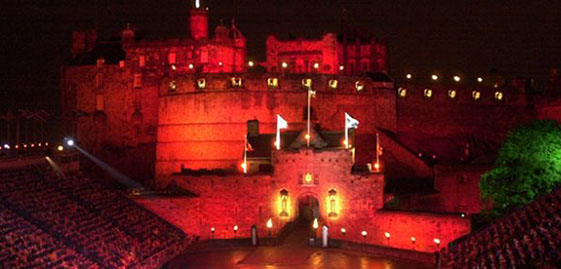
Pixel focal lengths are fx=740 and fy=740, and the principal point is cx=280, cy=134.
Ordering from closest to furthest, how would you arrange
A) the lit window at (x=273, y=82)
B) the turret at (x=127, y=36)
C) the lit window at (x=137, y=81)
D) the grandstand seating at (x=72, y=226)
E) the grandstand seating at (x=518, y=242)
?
1. the grandstand seating at (x=518, y=242)
2. the grandstand seating at (x=72, y=226)
3. the lit window at (x=273, y=82)
4. the lit window at (x=137, y=81)
5. the turret at (x=127, y=36)

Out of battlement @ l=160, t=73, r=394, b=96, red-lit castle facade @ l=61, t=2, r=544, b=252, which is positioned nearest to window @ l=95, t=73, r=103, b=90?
red-lit castle facade @ l=61, t=2, r=544, b=252

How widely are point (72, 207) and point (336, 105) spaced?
888 inches

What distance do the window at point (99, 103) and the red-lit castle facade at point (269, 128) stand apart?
0.08 metres

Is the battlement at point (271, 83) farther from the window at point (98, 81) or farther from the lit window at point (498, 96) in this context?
the lit window at point (498, 96)

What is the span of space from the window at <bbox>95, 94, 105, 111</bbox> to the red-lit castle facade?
0.25 ft

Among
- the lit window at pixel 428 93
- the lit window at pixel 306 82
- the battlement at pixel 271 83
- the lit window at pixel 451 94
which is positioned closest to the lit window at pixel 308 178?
the battlement at pixel 271 83

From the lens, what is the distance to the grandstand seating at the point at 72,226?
27766 millimetres

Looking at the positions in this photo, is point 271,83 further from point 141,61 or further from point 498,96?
point 498,96

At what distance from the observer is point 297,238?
38438 millimetres

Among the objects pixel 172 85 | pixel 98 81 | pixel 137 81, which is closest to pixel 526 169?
pixel 172 85

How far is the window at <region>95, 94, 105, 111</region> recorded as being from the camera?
55.5m

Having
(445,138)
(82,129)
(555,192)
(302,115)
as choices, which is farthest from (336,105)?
(555,192)

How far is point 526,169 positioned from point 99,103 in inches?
1291

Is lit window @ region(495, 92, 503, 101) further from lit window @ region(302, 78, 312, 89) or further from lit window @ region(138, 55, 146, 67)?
lit window @ region(138, 55, 146, 67)
